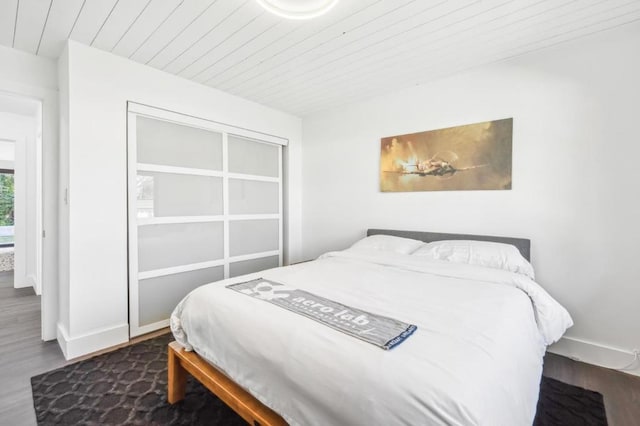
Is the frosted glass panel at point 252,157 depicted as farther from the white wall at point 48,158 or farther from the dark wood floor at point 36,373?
the dark wood floor at point 36,373

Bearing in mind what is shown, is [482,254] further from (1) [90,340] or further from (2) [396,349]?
(1) [90,340]

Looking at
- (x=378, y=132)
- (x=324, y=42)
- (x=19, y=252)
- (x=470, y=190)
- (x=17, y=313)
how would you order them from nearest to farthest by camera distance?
(x=324, y=42) → (x=470, y=190) → (x=17, y=313) → (x=378, y=132) → (x=19, y=252)

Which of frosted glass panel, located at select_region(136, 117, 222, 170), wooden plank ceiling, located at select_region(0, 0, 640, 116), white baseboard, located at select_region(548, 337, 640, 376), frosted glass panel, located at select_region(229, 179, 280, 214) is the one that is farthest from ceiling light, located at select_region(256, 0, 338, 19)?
white baseboard, located at select_region(548, 337, 640, 376)

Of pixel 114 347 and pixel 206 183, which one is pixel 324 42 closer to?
pixel 206 183

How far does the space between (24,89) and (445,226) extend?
149 inches

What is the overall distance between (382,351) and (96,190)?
2.48 metres

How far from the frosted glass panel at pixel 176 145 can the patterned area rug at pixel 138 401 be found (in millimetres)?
1726

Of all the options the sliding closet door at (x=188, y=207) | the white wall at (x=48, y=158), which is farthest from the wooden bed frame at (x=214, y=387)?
the white wall at (x=48, y=158)

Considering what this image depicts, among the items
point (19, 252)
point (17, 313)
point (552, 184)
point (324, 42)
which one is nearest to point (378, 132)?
point (324, 42)

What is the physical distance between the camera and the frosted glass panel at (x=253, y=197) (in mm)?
3402

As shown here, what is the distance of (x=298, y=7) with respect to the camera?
171 cm

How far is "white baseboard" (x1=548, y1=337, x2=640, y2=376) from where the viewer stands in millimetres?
2029

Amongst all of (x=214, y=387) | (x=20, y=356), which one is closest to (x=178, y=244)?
(x=20, y=356)

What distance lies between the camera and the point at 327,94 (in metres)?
3.24
